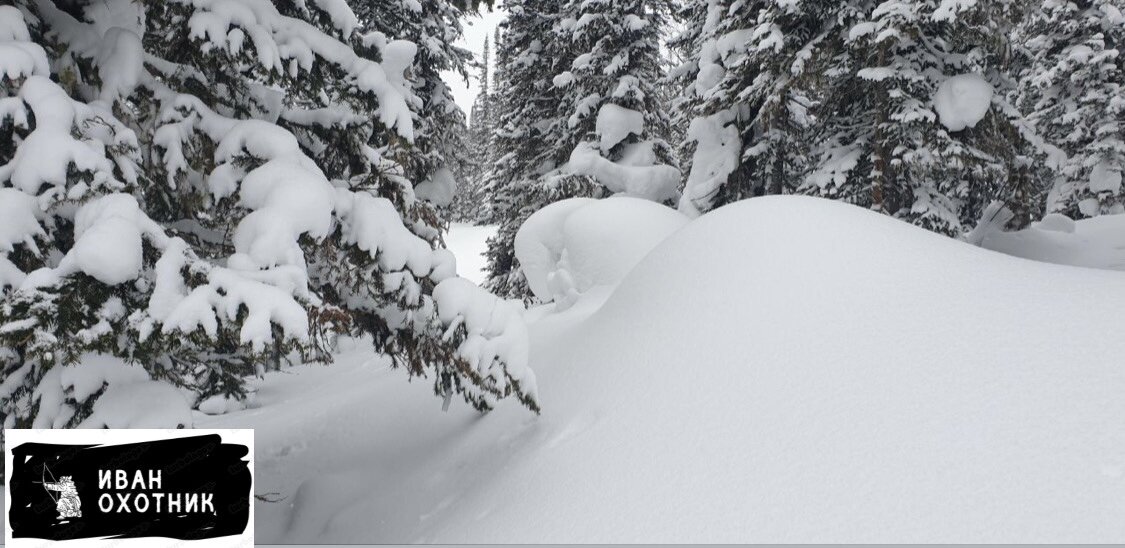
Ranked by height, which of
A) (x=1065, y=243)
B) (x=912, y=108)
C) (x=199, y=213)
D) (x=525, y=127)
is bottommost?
(x=199, y=213)

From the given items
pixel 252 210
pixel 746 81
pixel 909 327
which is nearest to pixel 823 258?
pixel 909 327

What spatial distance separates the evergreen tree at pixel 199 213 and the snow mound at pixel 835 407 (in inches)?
39.0

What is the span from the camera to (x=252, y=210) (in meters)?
3.95

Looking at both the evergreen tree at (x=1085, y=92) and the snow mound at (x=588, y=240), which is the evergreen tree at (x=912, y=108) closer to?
the snow mound at (x=588, y=240)

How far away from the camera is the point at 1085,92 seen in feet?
61.6

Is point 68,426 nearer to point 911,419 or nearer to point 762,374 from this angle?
point 762,374

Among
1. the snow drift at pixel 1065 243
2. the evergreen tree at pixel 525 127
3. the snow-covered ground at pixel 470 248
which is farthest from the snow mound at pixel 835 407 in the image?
the snow-covered ground at pixel 470 248

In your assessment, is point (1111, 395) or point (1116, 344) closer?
point (1111, 395)

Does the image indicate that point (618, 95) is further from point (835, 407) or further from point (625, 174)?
point (835, 407)

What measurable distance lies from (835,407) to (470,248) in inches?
1278

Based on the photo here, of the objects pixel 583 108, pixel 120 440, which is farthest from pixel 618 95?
pixel 120 440

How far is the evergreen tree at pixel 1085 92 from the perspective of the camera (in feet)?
59.0

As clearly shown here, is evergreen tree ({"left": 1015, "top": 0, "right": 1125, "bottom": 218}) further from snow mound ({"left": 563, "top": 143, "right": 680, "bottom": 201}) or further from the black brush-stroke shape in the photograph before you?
the black brush-stroke shape

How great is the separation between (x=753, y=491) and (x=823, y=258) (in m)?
2.30
